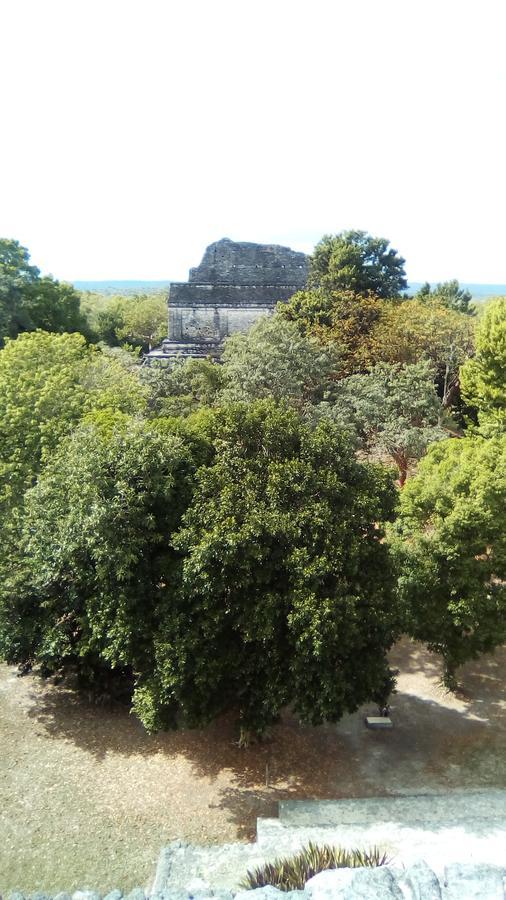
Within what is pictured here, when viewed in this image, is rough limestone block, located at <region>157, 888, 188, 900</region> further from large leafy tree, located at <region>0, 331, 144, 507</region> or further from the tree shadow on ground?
large leafy tree, located at <region>0, 331, 144, 507</region>

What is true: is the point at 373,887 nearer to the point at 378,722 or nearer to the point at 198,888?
the point at 198,888

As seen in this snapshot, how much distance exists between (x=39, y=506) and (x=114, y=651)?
284 centimetres

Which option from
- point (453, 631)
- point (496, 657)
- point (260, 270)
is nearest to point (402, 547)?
point (453, 631)

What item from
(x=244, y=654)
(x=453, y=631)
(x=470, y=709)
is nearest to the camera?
(x=244, y=654)

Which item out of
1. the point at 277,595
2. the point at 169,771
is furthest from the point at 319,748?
the point at 277,595

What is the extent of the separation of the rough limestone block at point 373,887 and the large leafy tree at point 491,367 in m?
15.4

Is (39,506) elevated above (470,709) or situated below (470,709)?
above

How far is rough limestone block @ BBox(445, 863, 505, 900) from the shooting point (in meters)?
5.52

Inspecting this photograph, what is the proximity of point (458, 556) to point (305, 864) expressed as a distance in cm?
572

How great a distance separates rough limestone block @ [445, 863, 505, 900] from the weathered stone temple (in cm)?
2445

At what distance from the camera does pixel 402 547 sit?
40.0 feet

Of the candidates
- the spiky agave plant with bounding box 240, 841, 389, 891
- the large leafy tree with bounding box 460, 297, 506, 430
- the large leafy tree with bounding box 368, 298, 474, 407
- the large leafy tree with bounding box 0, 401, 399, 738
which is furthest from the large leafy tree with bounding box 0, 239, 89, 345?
the spiky agave plant with bounding box 240, 841, 389, 891

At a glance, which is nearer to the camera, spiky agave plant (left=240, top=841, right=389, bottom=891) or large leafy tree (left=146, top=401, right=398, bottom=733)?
spiky agave plant (left=240, top=841, right=389, bottom=891)

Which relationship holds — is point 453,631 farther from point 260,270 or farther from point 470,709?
point 260,270
